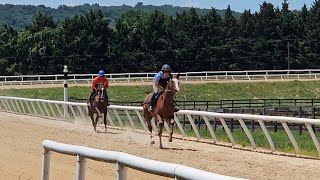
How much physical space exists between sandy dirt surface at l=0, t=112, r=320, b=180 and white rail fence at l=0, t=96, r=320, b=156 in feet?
1.86

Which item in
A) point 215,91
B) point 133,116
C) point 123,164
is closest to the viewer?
point 123,164

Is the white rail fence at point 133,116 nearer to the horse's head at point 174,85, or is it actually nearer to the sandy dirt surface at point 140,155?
the sandy dirt surface at point 140,155

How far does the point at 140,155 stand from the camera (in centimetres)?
1463

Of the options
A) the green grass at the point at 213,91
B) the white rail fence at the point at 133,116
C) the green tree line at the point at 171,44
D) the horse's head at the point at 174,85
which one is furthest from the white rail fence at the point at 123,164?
the green tree line at the point at 171,44

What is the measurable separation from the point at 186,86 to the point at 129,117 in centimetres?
3562

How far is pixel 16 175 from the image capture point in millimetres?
11477

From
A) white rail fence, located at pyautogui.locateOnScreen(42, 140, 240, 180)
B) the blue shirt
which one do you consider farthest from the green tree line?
white rail fence, located at pyautogui.locateOnScreen(42, 140, 240, 180)

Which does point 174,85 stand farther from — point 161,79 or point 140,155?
point 140,155

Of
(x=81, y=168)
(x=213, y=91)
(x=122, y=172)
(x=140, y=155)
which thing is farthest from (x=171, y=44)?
(x=122, y=172)

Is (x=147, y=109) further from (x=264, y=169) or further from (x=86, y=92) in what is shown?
(x=86, y=92)

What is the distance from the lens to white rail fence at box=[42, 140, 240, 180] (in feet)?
16.5

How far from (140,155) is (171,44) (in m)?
76.1

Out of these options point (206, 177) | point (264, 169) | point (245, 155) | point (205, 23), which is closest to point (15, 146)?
point (245, 155)

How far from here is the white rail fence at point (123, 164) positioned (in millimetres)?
5041
